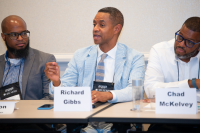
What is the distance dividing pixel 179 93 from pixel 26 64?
5.94 feet

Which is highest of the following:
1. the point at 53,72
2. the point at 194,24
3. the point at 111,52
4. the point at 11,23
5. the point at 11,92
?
the point at 11,23

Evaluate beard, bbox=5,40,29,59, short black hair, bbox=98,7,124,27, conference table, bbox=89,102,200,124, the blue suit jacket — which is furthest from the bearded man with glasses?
beard, bbox=5,40,29,59

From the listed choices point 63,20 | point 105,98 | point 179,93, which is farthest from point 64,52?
point 179,93

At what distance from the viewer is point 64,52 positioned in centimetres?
334

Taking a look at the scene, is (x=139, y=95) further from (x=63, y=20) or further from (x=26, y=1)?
(x=26, y=1)

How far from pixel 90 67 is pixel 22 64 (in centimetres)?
84

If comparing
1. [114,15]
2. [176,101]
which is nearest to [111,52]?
[114,15]

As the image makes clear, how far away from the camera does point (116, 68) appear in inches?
92.7

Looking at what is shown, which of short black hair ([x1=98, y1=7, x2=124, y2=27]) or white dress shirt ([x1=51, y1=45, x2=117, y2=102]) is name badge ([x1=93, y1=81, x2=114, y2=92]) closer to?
white dress shirt ([x1=51, y1=45, x2=117, y2=102])

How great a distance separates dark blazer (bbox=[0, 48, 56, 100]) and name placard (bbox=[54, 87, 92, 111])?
107 centimetres

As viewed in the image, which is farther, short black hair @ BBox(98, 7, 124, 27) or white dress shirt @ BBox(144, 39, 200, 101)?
short black hair @ BBox(98, 7, 124, 27)

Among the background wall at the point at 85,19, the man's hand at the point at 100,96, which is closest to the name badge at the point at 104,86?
the man's hand at the point at 100,96

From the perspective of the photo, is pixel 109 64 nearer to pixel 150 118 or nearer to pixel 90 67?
pixel 90 67

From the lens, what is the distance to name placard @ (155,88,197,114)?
1415mm
